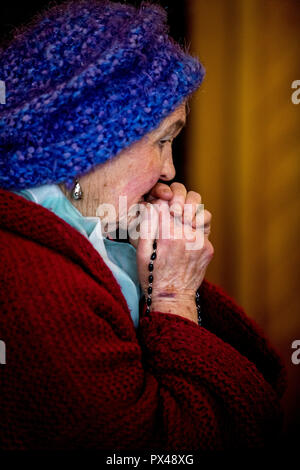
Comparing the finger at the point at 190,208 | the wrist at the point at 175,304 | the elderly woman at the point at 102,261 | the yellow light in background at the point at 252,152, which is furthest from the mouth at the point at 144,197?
the yellow light in background at the point at 252,152

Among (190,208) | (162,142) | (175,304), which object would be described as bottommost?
(175,304)

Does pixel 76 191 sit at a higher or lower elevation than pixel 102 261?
higher

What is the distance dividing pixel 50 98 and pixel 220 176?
1626 mm

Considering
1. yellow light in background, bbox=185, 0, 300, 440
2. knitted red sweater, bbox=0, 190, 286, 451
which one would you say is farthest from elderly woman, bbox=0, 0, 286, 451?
yellow light in background, bbox=185, 0, 300, 440

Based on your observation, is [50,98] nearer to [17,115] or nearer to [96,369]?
[17,115]

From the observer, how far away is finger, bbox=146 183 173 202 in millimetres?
1192

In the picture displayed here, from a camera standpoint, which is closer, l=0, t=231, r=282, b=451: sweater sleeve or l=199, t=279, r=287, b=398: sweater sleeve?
l=0, t=231, r=282, b=451: sweater sleeve

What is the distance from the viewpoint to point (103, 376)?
87 centimetres

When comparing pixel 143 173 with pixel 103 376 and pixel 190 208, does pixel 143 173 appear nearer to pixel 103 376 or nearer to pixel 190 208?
pixel 190 208

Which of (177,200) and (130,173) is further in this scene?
(177,200)

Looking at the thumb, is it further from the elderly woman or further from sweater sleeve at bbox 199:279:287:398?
sweater sleeve at bbox 199:279:287:398

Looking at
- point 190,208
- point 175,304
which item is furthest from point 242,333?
point 190,208

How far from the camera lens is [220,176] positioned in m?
2.44

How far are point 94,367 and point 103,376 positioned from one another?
29 millimetres
